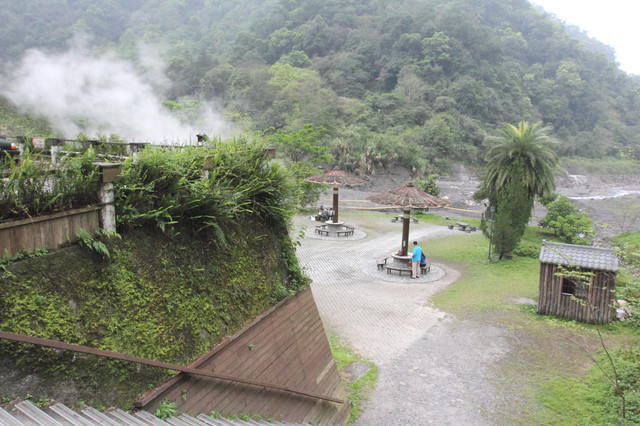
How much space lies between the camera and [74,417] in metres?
3.17

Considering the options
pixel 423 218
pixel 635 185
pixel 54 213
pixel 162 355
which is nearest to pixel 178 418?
pixel 162 355

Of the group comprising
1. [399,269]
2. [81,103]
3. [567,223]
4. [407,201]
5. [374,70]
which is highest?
[374,70]

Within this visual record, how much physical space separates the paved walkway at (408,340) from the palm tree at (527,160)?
18.6ft

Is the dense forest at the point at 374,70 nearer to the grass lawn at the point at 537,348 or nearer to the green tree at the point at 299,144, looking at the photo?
the green tree at the point at 299,144

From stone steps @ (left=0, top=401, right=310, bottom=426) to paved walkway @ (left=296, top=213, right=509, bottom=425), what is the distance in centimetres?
449

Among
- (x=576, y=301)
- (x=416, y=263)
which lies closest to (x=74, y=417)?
(x=576, y=301)

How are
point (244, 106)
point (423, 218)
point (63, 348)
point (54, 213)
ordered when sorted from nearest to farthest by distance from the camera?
point (63, 348), point (54, 213), point (423, 218), point (244, 106)

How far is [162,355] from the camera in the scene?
439cm

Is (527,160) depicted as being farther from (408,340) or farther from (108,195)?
(108,195)

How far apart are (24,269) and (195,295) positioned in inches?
73.5

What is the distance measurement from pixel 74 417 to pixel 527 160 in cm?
1992

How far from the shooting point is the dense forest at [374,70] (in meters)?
45.6

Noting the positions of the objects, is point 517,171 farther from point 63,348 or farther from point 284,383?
point 63,348

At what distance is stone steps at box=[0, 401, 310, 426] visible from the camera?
290cm
